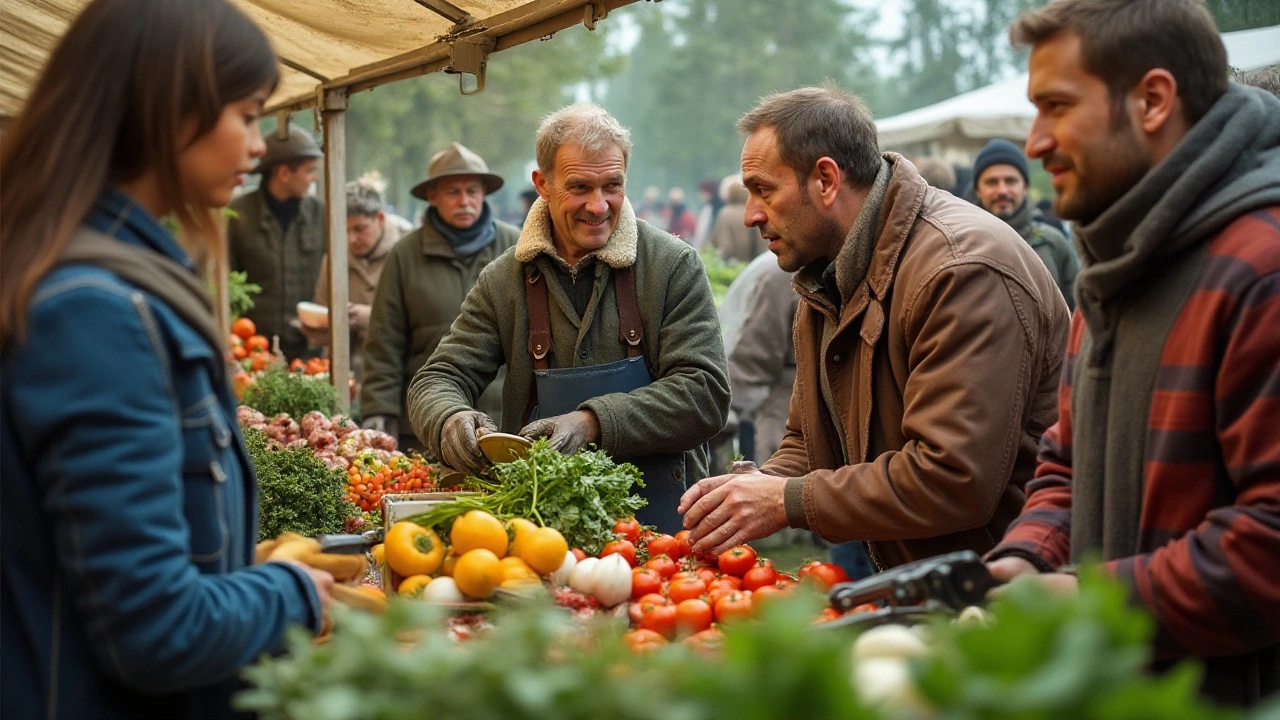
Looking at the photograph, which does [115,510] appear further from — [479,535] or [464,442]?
[464,442]

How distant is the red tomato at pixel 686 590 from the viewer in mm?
2908

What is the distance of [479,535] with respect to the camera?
303 cm

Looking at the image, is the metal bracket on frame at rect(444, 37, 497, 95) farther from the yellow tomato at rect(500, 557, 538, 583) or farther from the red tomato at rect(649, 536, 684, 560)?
the yellow tomato at rect(500, 557, 538, 583)

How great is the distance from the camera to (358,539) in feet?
8.09

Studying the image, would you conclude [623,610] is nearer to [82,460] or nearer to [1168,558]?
[1168,558]

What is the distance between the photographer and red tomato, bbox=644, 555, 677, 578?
316cm

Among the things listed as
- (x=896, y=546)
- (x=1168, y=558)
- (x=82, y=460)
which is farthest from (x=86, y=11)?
(x=896, y=546)

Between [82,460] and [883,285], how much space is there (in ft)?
7.30

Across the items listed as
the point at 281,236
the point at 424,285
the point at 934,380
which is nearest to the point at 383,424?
the point at 424,285

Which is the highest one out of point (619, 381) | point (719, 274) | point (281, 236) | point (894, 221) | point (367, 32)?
point (367, 32)

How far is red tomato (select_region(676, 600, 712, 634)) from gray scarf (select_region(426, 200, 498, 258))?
13.6 ft

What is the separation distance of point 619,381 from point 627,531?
903 mm

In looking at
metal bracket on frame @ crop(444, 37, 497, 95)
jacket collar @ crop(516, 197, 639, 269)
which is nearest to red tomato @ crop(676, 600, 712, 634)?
jacket collar @ crop(516, 197, 639, 269)

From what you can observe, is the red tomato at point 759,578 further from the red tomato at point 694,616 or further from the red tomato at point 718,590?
the red tomato at point 694,616
